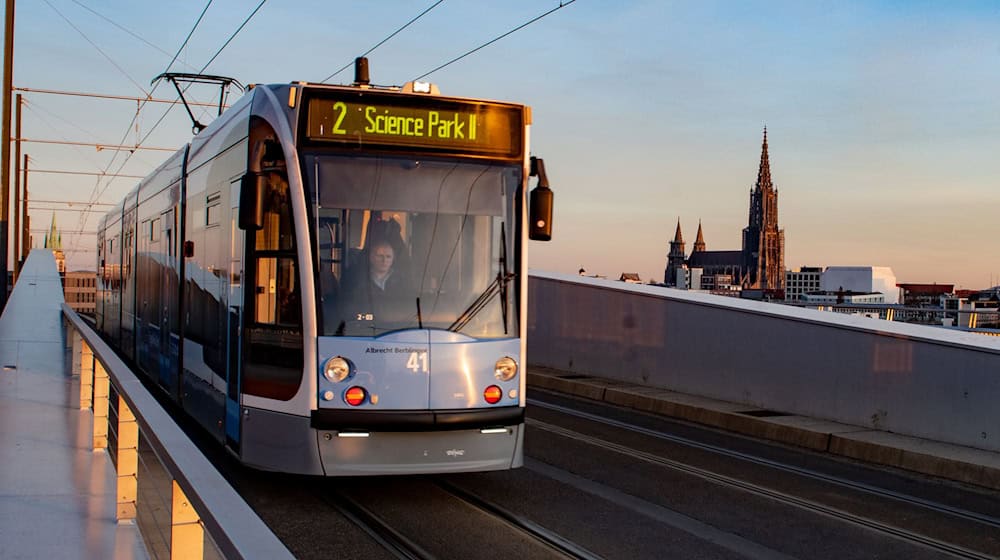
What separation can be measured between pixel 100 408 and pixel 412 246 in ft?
8.58

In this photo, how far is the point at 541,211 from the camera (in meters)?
8.48

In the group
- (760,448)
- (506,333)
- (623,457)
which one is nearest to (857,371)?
(760,448)

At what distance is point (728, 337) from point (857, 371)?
2444 millimetres

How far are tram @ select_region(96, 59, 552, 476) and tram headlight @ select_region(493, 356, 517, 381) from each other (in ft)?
0.08

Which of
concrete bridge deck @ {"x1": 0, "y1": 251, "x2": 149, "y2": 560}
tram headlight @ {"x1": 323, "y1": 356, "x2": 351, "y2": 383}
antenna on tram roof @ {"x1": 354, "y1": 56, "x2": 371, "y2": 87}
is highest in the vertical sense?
antenna on tram roof @ {"x1": 354, "y1": 56, "x2": 371, "y2": 87}

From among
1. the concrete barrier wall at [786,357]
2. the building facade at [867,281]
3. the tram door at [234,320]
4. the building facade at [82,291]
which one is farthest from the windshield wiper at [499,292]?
the building facade at [82,291]

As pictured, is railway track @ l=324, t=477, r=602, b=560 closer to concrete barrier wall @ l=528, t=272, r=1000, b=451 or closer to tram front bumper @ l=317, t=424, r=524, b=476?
tram front bumper @ l=317, t=424, r=524, b=476

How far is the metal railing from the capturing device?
2441 mm

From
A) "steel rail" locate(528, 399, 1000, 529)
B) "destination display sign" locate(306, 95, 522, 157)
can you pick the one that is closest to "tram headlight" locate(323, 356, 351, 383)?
"destination display sign" locate(306, 95, 522, 157)

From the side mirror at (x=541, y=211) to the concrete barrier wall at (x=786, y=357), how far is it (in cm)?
508

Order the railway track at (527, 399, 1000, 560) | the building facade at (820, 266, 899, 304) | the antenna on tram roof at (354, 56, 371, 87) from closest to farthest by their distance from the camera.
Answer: the railway track at (527, 399, 1000, 560) → the antenna on tram roof at (354, 56, 371, 87) → the building facade at (820, 266, 899, 304)

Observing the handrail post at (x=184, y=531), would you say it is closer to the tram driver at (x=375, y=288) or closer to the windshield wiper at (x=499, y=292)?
the tram driver at (x=375, y=288)

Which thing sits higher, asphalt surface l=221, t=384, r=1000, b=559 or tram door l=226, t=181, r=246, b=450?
tram door l=226, t=181, r=246, b=450

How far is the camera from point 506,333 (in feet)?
26.9
